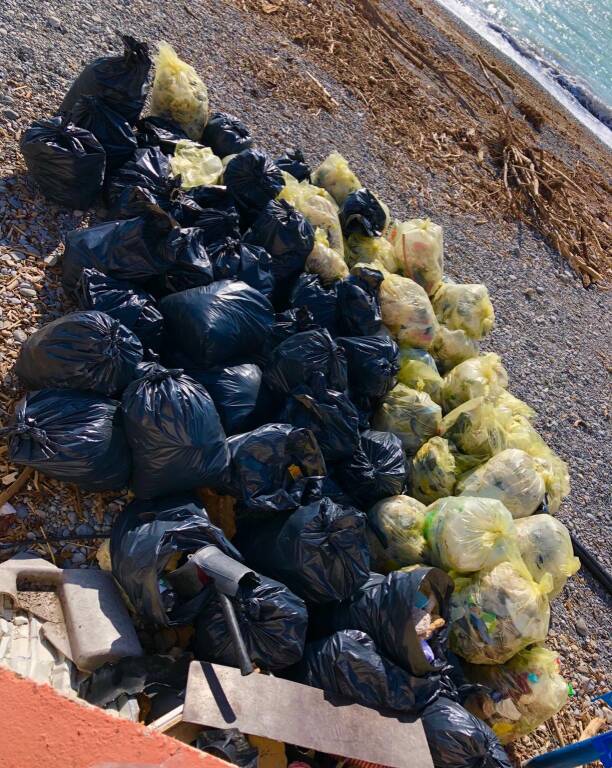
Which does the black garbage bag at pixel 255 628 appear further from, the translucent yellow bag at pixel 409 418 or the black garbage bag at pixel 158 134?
the black garbage bag at pixel 158 134

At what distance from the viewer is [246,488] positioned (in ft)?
9.09


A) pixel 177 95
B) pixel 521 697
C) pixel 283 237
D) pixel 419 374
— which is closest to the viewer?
pixel 521 697

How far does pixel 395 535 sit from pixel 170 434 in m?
1.31

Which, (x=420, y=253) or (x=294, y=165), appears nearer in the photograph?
(x=420, y=253)

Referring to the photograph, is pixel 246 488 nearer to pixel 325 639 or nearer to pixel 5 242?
pixel 325 639

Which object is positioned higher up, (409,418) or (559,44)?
(559,44)

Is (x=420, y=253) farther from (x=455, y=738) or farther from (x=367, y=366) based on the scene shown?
(x=455, y=738)

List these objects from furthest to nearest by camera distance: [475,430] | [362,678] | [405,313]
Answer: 1. [405,313]
2. [475,430]
3. [362,678]

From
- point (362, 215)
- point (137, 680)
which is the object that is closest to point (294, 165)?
point (362, 215)

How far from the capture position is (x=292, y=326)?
11.2 feet

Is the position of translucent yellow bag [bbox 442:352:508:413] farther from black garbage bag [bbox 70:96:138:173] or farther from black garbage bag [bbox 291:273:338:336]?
black garbage bag [bbox 70:96:138:173]

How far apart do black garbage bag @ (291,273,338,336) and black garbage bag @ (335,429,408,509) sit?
2.57ft

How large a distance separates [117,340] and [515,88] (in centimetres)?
1096

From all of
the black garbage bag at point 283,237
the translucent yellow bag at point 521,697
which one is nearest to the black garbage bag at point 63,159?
the black garbage bag at point 283,237
